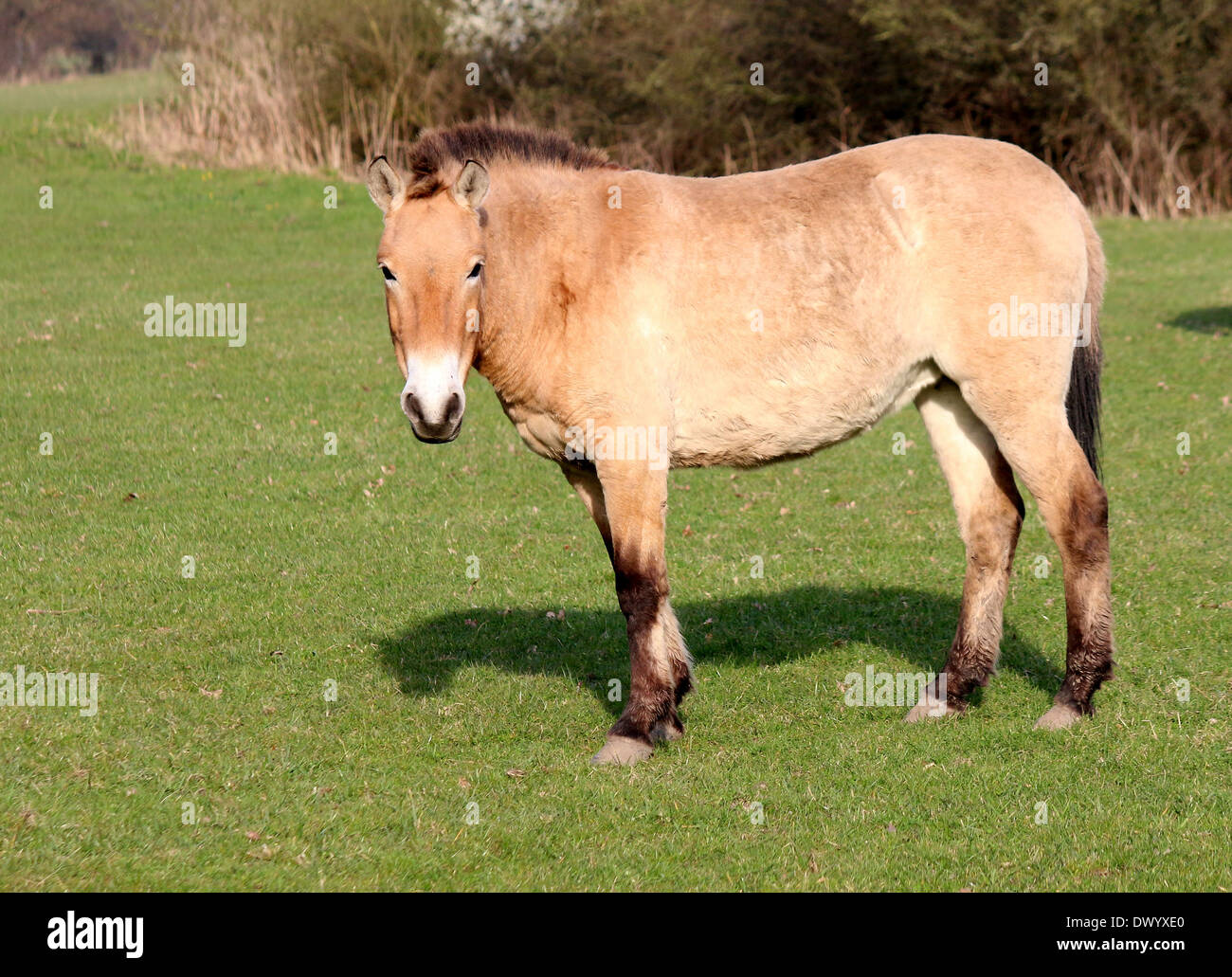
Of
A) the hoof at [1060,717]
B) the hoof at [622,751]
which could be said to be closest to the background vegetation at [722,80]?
the hoof at [622,751]

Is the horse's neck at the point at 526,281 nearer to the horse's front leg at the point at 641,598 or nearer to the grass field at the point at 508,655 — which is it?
the horse's front leg at the point at 641,598

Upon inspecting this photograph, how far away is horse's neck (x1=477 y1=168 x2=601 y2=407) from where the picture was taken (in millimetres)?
6039

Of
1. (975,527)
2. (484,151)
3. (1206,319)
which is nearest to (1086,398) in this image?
(975,527)

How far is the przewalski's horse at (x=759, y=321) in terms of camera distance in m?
6.15

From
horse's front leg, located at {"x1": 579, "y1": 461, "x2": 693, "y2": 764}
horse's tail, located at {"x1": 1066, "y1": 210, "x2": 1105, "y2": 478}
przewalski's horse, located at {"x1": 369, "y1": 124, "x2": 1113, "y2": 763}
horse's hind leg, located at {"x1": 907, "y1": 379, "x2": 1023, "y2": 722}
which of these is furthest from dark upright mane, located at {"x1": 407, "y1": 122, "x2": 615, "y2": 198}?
horse's tail, located at {"x1": 1066, "y1": 210, "x2": 1105, "y2": 478}

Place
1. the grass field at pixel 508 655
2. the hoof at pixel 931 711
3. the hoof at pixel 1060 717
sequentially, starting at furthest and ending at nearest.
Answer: the hoof at pixel 931 711 < the hoof at pixel 1060 717 < the grass field at pixel 508 655

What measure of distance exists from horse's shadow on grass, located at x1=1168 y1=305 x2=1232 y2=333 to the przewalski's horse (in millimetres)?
12281

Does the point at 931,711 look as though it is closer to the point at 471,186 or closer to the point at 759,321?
the point at 759,321

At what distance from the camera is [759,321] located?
6.28 metres

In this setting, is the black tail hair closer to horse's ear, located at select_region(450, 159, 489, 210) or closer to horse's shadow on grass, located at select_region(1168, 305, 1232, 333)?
horse's ear, located at select_region(450, 159, 489, 210)

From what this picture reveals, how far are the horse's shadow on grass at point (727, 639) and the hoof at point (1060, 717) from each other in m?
0.59

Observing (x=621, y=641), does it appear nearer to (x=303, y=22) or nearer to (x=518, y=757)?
(x=518, y=757)
